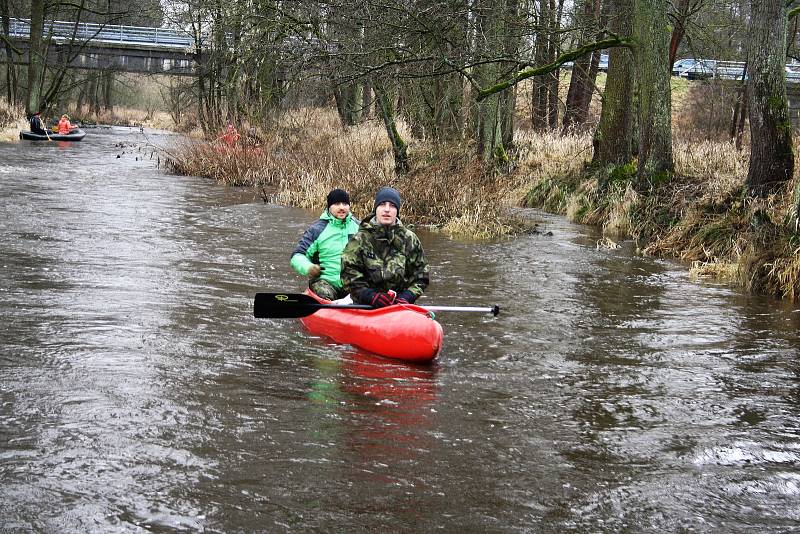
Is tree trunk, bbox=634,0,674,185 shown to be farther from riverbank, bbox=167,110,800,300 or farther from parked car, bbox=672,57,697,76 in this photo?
parked car, bbox=672,57,697,76

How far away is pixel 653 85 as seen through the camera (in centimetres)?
1468

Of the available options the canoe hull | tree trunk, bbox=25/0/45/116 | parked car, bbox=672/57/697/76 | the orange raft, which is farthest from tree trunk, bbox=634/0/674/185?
tree trunk, bbox=25/0/45/116

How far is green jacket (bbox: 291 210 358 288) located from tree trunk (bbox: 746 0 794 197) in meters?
6.09

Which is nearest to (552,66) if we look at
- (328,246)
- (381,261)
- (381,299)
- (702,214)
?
(702,214)

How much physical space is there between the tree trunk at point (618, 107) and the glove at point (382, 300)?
1007 cm

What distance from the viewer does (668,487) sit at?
4.90 m

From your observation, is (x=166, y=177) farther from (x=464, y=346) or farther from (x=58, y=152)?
(x=464, y=346)

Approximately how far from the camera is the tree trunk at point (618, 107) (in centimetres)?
1681

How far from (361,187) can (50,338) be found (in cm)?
947

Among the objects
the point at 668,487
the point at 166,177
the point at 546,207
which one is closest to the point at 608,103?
the point at 546,207

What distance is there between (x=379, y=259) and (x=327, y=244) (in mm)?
1009

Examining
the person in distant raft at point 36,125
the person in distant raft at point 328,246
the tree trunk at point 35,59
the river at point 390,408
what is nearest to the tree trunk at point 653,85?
the river at point 390,408

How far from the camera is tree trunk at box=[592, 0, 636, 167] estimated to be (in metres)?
16.8

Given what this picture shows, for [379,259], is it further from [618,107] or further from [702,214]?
[618,107]
